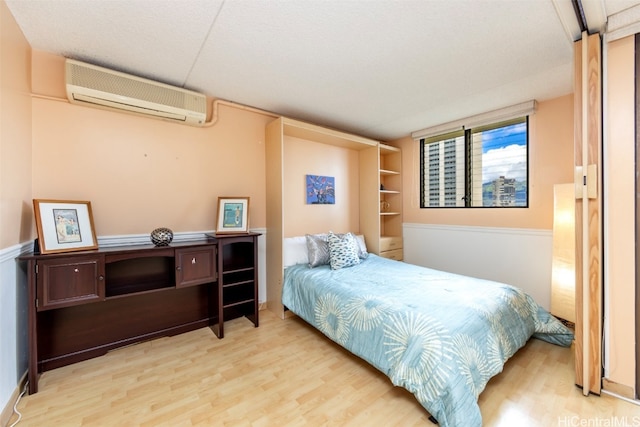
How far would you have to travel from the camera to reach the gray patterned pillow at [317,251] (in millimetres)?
2876

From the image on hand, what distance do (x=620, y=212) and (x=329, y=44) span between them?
2.16 metres

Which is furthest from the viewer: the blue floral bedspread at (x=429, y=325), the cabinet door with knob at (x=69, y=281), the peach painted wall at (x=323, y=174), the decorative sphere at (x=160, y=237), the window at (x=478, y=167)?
the peach painted wall at (x=323, y=174)

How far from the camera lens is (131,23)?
1.60 meters

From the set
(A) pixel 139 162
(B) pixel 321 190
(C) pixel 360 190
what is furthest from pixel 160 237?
(C) pixel 360 190

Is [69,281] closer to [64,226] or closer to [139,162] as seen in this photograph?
[64,226]

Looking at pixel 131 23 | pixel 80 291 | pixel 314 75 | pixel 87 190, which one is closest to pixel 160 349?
pixel 80 291

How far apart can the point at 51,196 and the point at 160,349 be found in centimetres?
150

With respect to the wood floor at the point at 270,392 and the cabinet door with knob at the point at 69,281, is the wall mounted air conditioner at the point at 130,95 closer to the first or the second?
the cabinet door with knob at the point at 69,281

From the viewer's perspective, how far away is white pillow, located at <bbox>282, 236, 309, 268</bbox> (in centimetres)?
291

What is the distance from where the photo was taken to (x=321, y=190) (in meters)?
3.57

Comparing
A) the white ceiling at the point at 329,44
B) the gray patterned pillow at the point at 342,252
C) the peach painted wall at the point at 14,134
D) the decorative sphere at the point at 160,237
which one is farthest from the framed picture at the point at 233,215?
the peach painted wall at the point at 14,134

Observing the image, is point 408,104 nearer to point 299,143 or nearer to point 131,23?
point 299,143

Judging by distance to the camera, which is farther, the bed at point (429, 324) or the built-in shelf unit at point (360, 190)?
the built-in shelf unit at point (360, 190)

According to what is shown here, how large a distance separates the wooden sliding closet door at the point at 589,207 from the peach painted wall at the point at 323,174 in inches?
100
